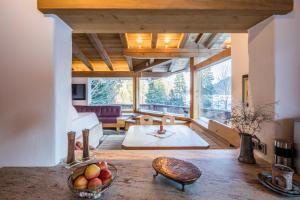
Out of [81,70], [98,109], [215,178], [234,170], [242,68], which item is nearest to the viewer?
[215,178]

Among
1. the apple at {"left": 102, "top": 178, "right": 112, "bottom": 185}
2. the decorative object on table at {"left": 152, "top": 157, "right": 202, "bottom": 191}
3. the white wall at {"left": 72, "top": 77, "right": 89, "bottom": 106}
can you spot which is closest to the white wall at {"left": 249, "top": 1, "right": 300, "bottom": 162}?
the decorative object on table at {"left": 152, "top": 157, "right": 202, "bottom": 191}

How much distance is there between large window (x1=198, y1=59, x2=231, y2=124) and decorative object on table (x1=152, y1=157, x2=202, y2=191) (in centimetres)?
220

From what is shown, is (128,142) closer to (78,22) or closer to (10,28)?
(78,22)

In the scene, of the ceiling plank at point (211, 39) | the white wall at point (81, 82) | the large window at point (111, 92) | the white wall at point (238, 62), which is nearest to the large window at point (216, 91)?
the ceiling plank at point (211, 39)

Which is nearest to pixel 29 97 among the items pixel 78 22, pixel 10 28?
pixel 10 28

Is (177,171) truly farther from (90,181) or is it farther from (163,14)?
(163,14)

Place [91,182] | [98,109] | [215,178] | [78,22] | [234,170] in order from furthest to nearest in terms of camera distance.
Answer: [98,109], [78,22], [234,170], [215,178], [91,182]

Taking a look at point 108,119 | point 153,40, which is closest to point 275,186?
point 153,40

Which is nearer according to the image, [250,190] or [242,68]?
[250,190]

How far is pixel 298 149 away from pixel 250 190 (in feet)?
1.63

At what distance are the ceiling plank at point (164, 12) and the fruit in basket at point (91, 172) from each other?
3.33 ft

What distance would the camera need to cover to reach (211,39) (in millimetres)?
4352

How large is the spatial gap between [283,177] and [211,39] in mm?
3861

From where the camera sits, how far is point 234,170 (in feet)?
4.27
